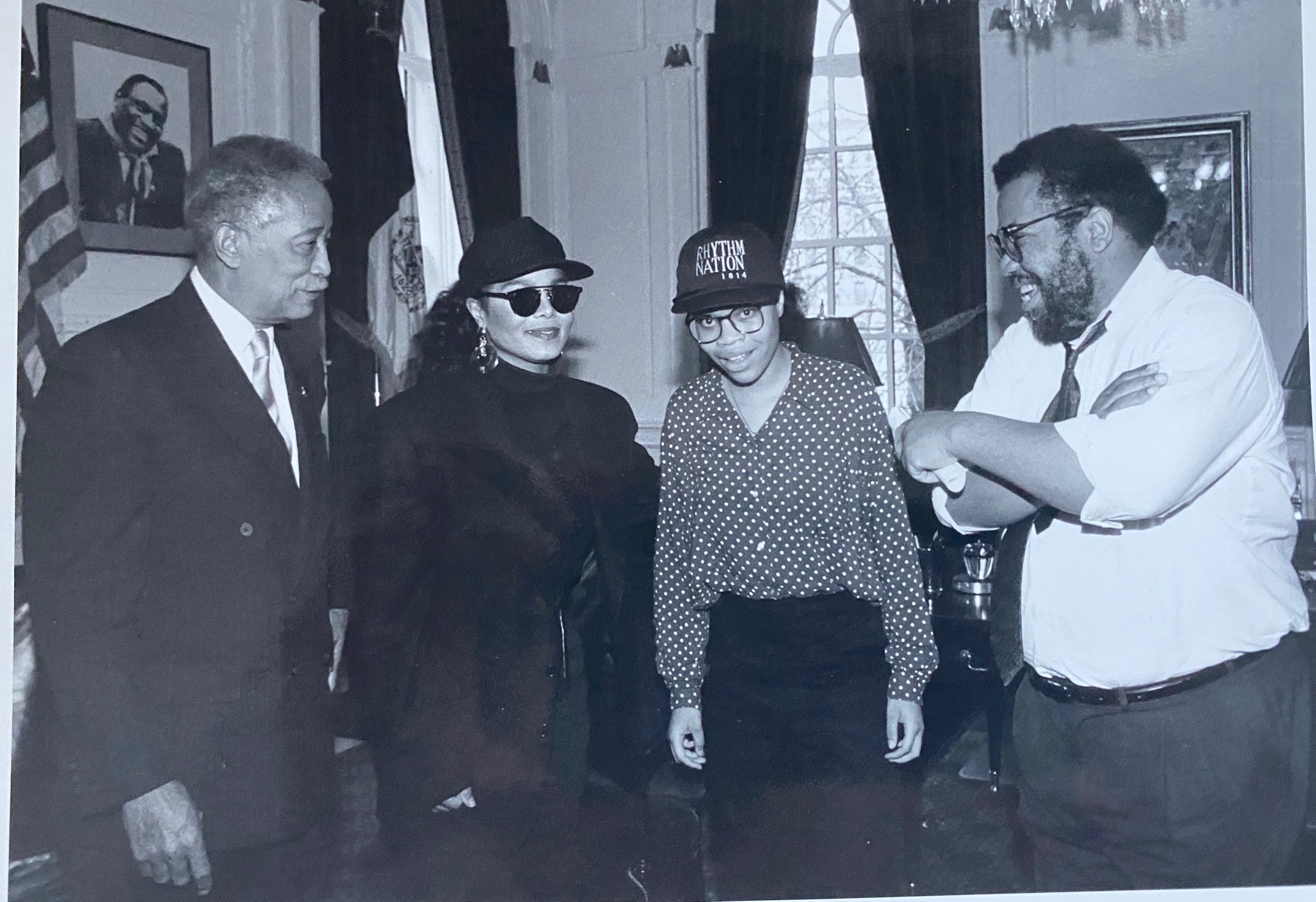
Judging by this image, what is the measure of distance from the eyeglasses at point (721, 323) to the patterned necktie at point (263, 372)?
0.76 meters

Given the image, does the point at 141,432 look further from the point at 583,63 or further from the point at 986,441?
the point at 986,441

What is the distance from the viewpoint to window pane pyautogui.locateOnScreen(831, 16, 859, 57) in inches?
83.0

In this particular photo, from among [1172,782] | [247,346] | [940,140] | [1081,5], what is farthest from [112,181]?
[1172,782]

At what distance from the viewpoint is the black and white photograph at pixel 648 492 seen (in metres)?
1.89

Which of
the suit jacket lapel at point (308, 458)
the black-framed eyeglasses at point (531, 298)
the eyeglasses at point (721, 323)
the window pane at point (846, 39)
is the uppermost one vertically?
the window pane at point (846, 39)

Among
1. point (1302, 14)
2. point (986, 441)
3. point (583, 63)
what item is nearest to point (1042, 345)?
point (986, 441)

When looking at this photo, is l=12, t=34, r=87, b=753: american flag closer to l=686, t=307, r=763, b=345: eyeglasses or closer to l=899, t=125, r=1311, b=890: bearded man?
l=686, t=307, r=763, b=345: eyeglasses

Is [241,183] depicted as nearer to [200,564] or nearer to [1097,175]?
[200,564]

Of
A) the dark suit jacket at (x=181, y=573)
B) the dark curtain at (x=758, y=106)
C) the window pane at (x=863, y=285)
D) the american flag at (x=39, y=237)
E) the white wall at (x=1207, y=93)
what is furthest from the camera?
the window pane at (x=863, y=285)

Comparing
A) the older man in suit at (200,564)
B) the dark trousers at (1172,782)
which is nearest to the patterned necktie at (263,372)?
the older man in suit at (200,564)

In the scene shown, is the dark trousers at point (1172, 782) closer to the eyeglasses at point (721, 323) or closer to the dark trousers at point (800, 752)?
→ the dark trousers at point (800, 752)

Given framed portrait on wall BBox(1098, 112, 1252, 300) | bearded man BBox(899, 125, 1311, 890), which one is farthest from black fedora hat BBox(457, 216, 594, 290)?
framed portrait on wall BBox(1098, 112, 1252, 300)

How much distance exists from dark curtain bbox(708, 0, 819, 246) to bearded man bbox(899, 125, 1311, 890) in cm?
46

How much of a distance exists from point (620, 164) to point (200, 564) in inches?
42.8
